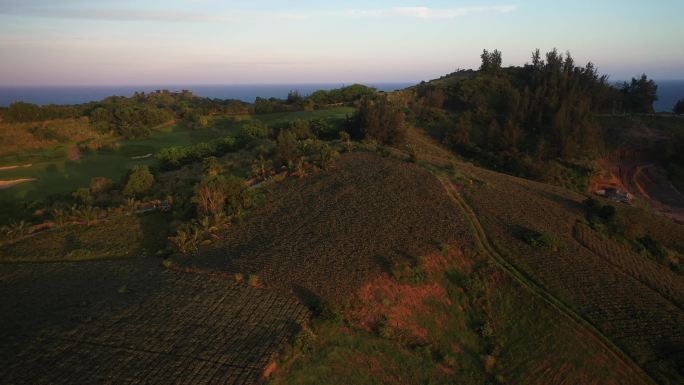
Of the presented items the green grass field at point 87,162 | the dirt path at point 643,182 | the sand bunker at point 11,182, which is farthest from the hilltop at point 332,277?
the dirt path at point 643,182

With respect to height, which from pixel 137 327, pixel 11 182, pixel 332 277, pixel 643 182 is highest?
pixel 11 182

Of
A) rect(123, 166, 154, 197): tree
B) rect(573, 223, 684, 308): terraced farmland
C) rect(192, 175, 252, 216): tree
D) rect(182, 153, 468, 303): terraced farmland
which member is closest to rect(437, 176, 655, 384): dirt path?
rect(182, 153, 468, 303): terraced farmland

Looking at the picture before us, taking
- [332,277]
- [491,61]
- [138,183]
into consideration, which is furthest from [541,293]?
[491,61]

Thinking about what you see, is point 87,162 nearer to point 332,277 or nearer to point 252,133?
point 252,133

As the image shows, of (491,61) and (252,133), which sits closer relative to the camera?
(252,133)

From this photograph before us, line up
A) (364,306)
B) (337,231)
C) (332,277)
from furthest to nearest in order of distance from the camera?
(337,231) < (332,277) < (364,306)

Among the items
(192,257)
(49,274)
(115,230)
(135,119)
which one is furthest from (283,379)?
(135,119)

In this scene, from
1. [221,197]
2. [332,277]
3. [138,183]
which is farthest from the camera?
[138,183]

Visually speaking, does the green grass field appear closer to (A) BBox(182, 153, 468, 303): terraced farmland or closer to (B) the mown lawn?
(B) the mown lawn
